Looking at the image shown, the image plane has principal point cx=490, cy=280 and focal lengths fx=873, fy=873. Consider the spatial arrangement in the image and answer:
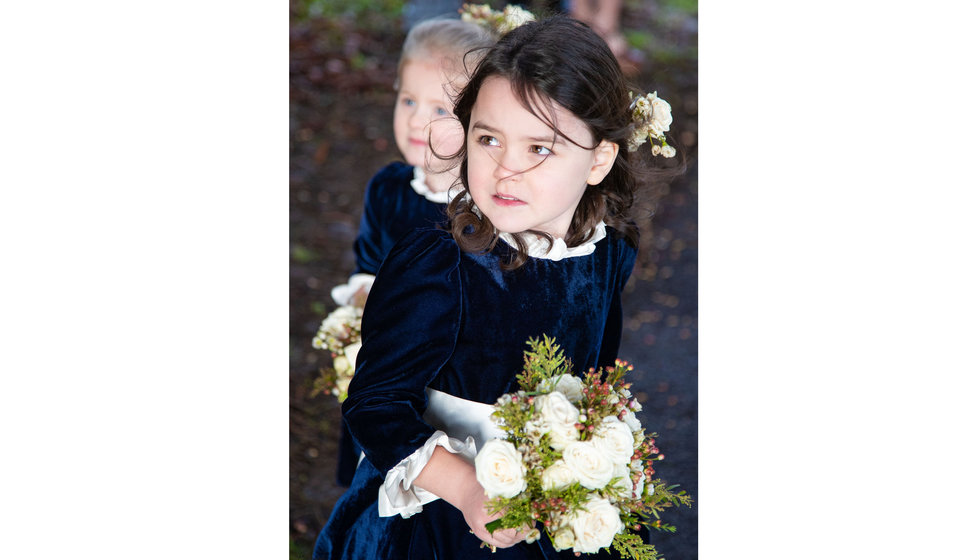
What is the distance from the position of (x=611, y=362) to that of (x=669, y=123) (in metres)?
0.53

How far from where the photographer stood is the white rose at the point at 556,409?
57.7 inches

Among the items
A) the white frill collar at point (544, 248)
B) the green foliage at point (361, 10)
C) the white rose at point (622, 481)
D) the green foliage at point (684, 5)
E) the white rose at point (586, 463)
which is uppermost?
the green foliage at point (361, 10)

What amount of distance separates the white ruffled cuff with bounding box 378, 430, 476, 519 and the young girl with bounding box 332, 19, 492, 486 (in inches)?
29.4

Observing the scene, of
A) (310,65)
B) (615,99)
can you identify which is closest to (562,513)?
(615,99)

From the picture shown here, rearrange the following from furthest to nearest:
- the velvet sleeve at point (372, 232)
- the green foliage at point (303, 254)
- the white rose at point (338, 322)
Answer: the green foliage at point (303, 254) < the velvet sleeve at point (372, 232) < the white rose at point (338, 322)

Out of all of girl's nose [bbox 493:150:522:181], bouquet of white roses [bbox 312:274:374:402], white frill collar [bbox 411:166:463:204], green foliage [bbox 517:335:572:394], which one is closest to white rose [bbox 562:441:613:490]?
green foliage [bbox 517:335:572:394]

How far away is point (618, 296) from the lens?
73.9 inches

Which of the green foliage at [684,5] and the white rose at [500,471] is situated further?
the green foliage at [684,5]

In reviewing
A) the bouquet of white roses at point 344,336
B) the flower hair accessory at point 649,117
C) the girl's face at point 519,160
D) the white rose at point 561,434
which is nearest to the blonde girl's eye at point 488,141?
the girl's face at point 519,160

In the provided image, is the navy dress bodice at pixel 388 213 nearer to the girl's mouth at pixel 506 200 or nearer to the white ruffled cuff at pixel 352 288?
the white ruffled cuff at pixel 352 288

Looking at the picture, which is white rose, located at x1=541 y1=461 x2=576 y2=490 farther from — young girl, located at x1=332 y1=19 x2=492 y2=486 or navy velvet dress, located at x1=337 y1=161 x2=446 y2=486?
navy velvet dress, located at x1=337 y1=161 x2=446 y2=486

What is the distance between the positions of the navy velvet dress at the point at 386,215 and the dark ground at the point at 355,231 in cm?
25

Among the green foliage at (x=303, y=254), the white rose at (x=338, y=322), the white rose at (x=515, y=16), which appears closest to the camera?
the white rose at (x=515, y=16)
